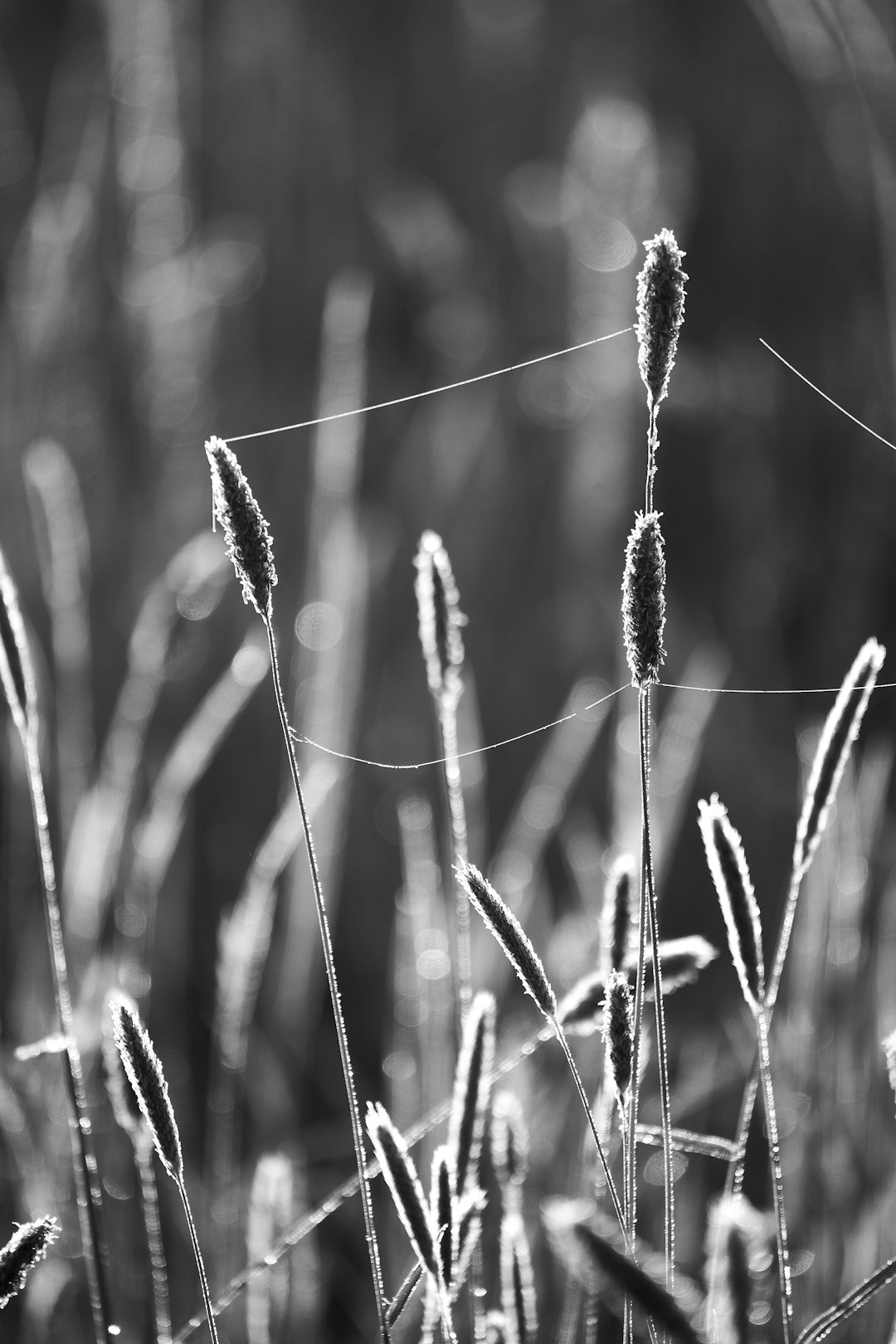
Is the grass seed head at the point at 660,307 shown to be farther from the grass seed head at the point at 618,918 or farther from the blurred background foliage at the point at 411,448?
the blurred background foliage at the point at 411,448

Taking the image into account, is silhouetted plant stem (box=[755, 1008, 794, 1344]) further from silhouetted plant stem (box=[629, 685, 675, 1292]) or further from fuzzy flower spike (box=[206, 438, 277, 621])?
fuzzy flower spike (box=[206, 438, 277, 621])

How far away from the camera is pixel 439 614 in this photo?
14.1 inches

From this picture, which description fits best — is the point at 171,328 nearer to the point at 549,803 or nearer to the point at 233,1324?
the point at 549,803

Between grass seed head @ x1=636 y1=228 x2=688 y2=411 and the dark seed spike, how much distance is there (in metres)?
0.15

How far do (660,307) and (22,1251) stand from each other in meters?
0.24

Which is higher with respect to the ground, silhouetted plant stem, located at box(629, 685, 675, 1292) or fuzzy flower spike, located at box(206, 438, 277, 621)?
fuzzy flower spike, located at box(206, 438, 277, 621)

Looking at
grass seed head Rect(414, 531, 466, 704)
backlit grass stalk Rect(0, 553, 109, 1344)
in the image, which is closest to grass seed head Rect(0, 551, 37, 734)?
backlit grass stalk Rect(0, 553, 109, 1344)

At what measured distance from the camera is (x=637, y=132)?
1.37 metres

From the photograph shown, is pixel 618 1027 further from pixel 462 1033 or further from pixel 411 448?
pixel 411 448

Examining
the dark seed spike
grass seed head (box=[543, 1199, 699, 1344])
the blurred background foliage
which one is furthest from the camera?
the blurred background foliage

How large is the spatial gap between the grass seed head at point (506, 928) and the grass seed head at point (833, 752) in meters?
0.08

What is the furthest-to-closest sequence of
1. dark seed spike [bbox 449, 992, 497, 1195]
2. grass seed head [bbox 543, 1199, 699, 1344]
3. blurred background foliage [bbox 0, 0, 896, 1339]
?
1. blurred background foliage [bbox 0, 0, 896, 1339]
2. dark seed spike [bbox 449, 992, 497, 1195]
3. grass seed head [bbox 543, 1199, 699, 1344]

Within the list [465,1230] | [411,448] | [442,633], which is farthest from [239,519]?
[411,448]

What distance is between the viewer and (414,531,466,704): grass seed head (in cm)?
35
